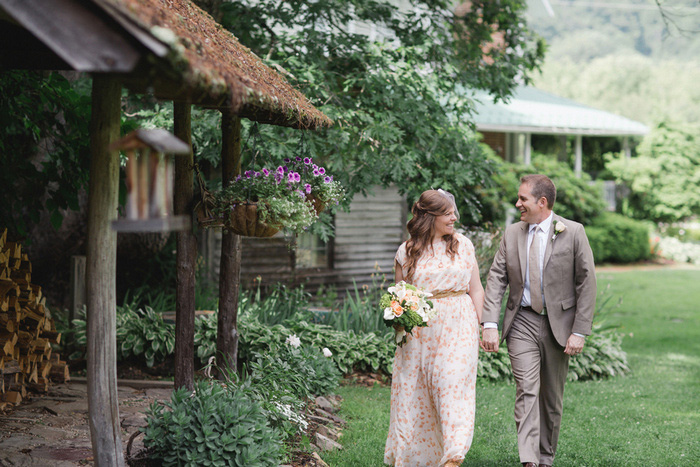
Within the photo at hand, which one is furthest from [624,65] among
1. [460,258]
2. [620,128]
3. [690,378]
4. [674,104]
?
[460,258]

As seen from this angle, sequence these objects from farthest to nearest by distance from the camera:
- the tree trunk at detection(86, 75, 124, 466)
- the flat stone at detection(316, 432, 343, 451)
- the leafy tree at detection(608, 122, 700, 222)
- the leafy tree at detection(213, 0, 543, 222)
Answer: the leafy tree at detection(608, 122, 700, 222) → the leafy tree at detection(213, 0, 543, 222) → the flat stone at detection(316, 432, 343, 451) → the tree trunk at detection(86, 75, 124, 466)

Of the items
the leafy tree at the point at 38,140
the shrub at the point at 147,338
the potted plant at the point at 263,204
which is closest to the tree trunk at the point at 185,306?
the potted plant at the point at 263,204

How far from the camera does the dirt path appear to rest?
14.8 feet

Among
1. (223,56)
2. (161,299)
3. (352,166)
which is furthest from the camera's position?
(161,299)

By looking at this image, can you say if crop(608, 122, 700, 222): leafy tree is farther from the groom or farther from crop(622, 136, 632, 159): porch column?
the groom

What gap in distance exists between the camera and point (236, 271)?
567cm

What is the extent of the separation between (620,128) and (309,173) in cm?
1983

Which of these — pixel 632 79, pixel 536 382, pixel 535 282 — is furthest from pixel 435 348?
pixel 632 79

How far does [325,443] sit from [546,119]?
17.4m

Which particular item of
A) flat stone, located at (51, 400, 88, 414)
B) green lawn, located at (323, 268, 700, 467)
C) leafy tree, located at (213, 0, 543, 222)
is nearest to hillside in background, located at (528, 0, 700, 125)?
green lawn, located at (323, 268, 700, 467)

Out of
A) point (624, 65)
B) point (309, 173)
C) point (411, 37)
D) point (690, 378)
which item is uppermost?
point (624, 65)

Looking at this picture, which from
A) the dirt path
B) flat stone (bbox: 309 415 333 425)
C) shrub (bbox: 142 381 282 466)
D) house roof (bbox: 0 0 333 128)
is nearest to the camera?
house roof (bbox: 0 0 333 128)

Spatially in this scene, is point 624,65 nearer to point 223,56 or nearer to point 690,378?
point 690,378

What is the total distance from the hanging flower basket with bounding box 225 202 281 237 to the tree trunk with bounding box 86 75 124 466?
0.84 meters
